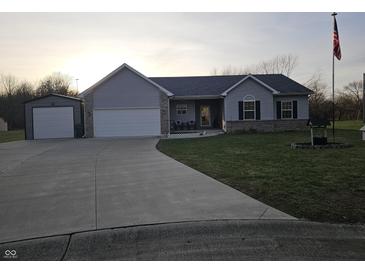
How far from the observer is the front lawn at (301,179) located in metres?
5.96

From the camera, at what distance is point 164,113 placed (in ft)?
88.4

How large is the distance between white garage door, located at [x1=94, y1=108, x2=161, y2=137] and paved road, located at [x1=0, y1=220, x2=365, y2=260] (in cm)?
2196

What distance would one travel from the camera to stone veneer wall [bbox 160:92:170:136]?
88.4 ft

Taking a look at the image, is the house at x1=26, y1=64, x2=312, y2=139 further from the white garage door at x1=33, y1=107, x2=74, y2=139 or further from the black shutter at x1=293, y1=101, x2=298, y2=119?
the white garage door at x1=33, y1=107, x2=74, y2=139

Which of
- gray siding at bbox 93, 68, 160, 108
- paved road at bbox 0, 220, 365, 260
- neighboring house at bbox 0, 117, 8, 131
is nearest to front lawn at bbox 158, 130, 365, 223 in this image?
paved road at bbox 0, 220, 365, 260

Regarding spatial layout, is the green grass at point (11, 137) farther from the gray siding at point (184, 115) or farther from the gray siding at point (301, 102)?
the gray siding at point (301, 102)

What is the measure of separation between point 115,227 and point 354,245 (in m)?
3.13

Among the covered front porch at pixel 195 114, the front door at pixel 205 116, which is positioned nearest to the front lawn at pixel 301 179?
the covered front porch at pixel 195 114

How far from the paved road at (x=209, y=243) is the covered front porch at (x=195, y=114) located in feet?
78.8

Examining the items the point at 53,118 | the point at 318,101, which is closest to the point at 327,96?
the point at 318,101

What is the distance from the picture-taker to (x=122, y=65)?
1045 inches

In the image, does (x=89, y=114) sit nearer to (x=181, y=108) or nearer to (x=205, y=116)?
(x=181, y=108)

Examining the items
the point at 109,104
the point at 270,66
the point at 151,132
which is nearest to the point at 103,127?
the point at 109,104

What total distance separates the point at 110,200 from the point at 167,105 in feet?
67.1
